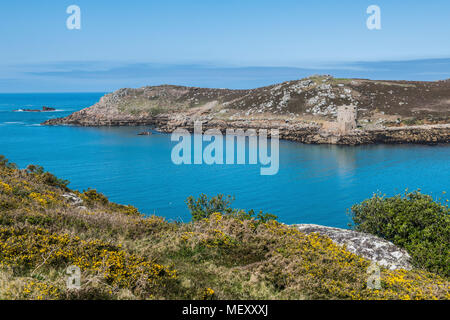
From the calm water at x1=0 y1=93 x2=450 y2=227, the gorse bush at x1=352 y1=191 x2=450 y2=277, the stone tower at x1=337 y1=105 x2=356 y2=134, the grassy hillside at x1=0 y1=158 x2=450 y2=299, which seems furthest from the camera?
the stone tower at x1=337 y1=105 x2=356 y2=134

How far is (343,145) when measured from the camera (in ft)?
239

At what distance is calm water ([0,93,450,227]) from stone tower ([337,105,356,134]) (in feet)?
27.0

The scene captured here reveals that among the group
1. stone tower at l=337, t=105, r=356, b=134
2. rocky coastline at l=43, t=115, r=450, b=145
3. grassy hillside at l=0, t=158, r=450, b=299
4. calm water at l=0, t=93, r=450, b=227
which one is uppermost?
stone tower at l=337, t=105, r=356, b=134

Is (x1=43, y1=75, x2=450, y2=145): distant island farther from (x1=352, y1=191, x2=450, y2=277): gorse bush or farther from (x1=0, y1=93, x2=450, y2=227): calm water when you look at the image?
(x1=352, y1=191, x2=450, y2=277): gorse bush

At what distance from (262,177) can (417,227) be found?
34.5 metres

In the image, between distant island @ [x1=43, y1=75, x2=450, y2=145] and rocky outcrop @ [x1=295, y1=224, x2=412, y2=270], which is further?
distant island @ [x1=43, y1=75, x2=450, y2=145]

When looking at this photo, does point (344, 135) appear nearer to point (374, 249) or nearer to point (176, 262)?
point (374, 249)

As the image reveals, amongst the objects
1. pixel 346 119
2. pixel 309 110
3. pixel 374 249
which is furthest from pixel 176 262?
pixel 309 110

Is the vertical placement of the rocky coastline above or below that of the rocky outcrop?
above

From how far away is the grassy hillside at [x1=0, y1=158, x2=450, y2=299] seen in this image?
26.9ft

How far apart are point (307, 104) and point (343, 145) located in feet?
91.0

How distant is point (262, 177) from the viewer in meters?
50.8

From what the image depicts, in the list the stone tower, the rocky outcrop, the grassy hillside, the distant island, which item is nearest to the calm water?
the distant island

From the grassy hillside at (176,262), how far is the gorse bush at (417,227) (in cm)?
177
